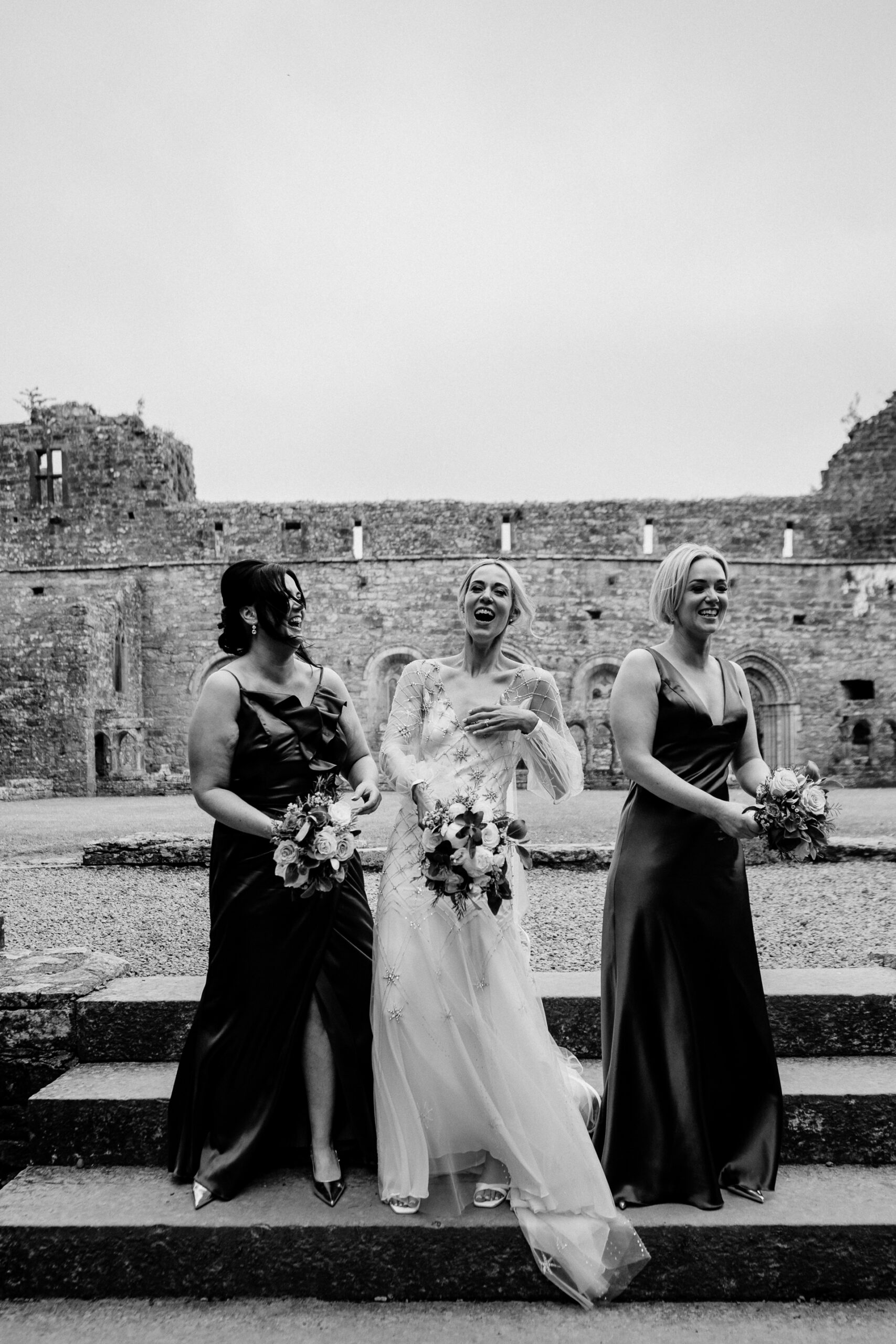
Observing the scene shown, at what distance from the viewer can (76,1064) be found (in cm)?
329

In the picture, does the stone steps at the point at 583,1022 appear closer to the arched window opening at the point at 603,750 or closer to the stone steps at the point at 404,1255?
the stone steps at the point at 404,1255

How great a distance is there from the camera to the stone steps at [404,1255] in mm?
2418

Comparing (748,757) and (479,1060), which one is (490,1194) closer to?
(479,1060)

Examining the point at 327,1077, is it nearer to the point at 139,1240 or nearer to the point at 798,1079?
the point at 139,1240

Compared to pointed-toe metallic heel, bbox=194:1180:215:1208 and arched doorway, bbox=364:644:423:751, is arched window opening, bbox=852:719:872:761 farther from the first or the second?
pointed-toe metallic heel, bbox=194:1180:215:1208

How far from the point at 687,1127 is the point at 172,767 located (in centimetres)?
2013

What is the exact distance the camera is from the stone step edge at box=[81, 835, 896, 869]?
25.1ft

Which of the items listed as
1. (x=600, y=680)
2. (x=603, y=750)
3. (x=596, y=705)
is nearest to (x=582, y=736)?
(x=603, y=750)

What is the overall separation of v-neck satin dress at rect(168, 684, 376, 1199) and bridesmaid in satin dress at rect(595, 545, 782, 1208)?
0.80 m

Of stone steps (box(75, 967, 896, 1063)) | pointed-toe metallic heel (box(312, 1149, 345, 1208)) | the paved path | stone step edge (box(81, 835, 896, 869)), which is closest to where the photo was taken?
the paved path

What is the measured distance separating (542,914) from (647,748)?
339 cm

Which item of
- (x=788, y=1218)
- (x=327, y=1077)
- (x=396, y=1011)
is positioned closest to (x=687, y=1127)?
(x=788, y=1218)

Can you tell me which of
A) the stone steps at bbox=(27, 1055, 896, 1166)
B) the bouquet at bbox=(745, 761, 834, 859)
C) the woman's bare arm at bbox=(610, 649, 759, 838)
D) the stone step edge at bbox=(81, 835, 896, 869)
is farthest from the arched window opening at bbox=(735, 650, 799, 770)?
the bouquet at bbox=(745, 761, 834, 859)

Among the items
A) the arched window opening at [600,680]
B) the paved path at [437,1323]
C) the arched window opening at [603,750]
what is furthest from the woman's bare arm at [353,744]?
the arched window opening at [600,680]
